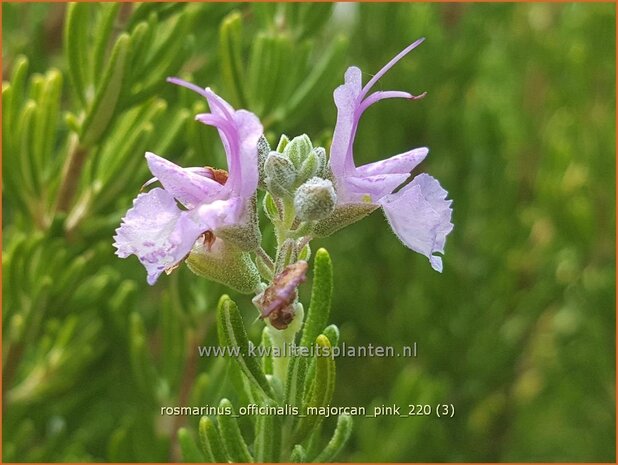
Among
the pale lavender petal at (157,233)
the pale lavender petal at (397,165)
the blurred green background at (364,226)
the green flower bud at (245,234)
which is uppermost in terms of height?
the pale lavender petal at (157,233)

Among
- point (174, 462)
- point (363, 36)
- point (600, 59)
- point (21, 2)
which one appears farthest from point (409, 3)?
point (174, 462)

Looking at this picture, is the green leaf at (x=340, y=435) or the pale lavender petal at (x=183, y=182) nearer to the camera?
the pale lavender petal at (x=183, y=182)

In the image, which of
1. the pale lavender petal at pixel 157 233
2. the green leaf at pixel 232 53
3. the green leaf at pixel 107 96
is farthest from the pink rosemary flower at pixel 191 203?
the green leaf at pixel 232 53

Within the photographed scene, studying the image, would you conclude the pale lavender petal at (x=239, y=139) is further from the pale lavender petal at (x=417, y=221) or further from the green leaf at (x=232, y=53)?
the green leaf at (x=232, y=53)

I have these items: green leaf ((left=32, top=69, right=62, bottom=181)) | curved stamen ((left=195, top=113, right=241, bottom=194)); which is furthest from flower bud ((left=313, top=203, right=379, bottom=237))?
green leaf ((left=32, top=69, right=62, bottom=181))

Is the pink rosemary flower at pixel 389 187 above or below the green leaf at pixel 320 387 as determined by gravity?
above

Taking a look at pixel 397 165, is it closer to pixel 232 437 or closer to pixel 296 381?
pixel 296 381

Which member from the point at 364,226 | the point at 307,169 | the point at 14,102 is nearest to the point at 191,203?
the point at 307,169
